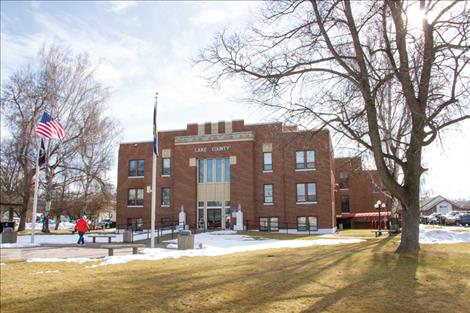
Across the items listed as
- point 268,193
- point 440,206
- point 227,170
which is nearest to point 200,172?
point 227,170

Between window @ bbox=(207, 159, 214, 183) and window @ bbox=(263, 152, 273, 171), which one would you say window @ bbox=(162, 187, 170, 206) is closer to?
window @ bbox=(207, 159, 214, 183)

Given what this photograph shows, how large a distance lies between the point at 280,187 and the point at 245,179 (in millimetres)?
3256

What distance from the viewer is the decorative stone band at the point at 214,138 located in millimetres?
39781

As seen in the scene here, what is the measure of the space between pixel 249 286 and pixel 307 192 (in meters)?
30.0

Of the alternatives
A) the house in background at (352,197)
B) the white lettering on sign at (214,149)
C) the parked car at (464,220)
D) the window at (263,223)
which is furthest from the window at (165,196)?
the parked car at (464,220)

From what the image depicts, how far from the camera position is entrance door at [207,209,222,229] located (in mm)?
39938

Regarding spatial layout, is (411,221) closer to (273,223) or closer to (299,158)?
(273,223)

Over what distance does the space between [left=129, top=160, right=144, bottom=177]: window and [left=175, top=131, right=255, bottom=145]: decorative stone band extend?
5263 millimetres

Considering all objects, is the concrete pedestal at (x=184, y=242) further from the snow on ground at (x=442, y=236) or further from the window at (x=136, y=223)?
the window at (x=136, y=223)

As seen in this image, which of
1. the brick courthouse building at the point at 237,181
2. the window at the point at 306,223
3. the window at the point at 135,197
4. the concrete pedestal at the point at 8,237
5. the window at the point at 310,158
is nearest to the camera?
the concrete pedestal at the point at 8,237

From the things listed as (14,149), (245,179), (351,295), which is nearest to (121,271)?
(351,295)

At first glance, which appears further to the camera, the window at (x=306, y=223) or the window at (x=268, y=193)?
the window at (x=268, y=193)

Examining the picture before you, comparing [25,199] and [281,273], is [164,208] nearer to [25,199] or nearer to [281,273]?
[25,199]

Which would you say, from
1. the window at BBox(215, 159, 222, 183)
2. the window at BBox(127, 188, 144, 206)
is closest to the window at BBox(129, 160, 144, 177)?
the window at BBox(127, 188, 144, 206)
